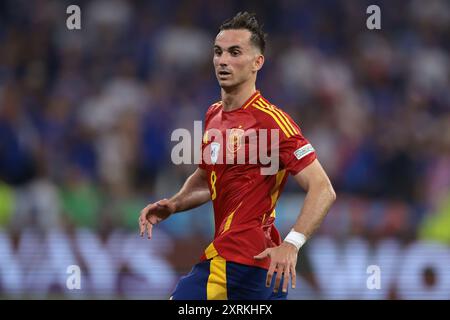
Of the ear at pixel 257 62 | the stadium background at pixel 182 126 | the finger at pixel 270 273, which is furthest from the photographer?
the stadium background at pixel 182 126

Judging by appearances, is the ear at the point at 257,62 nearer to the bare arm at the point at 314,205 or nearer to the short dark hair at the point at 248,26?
the short dark hair at the point at 248,26

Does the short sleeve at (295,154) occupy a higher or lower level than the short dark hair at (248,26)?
lower

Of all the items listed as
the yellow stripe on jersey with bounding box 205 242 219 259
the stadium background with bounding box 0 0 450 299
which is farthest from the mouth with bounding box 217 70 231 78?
the stadium background with bounding box 0 0 450 299

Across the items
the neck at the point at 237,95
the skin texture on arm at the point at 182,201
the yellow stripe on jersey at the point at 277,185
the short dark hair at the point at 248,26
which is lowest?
the skin texture on arm at the point at 182,201

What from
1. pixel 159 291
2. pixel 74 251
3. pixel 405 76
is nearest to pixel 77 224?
pixel 74 251

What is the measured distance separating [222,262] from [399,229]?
17.1 feet

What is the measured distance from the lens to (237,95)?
18.7 feet

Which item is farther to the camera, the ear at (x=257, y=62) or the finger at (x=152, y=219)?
the finger at (x=152, y=219)

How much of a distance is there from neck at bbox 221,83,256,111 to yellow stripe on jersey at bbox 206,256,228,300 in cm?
95

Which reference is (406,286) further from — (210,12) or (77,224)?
(210,12)

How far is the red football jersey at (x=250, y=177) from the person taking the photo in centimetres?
538

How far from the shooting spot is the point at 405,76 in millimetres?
13164

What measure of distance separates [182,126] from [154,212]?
5.69 metres

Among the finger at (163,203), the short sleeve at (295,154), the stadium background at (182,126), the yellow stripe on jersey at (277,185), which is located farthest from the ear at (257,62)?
the stadium background at (182,126)
